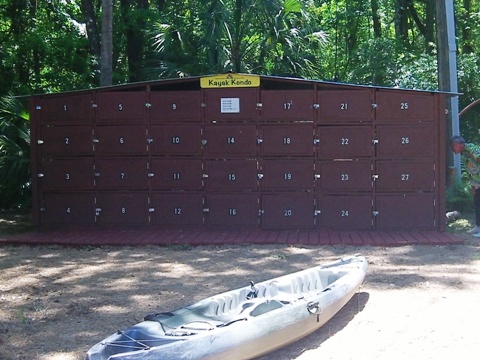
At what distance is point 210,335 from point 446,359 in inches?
72.4

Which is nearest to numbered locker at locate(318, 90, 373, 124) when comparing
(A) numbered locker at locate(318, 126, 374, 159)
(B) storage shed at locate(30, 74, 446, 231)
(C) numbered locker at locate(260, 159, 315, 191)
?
(B) storage shed at locate(30, 74, 446, 231)

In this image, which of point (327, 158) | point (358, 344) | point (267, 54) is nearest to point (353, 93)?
point (327, 158)

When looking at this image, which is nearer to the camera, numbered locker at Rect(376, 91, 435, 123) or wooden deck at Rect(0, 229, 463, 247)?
wooden deck at Rect(0, 229, 463, 247)

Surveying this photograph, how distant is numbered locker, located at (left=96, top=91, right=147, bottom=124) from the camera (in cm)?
1115

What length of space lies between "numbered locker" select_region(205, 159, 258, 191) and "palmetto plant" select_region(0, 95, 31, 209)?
345 centimetres

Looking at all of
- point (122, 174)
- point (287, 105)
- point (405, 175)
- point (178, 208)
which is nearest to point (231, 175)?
point (178, 208)

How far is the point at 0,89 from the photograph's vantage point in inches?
589

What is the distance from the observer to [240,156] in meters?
11.0

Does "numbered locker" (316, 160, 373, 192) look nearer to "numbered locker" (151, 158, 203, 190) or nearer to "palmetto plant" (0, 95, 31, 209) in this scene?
"numbered locker" (151, 158, 203, 190)

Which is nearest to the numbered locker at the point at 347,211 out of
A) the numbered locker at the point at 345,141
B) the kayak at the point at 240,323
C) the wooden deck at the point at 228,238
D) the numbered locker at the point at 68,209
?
the wooden deck at the point at 228,238

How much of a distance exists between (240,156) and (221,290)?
383cm

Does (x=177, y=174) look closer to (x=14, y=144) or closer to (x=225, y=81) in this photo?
(x=225, y=81)

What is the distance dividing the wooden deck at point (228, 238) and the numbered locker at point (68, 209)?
0.86ft

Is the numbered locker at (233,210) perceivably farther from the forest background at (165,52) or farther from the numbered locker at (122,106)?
the forest background at (165,52)
